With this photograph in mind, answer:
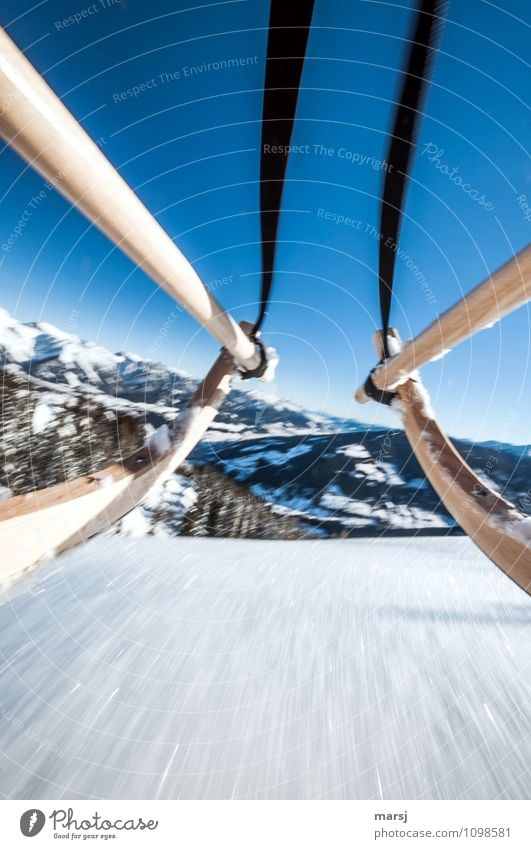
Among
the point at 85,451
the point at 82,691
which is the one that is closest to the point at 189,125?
the point at 85,451

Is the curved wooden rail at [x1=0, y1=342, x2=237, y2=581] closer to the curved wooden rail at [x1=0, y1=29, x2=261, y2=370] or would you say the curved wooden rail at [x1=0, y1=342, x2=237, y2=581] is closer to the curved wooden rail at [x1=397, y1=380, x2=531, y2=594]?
the curved wooden rail at [x1=0, y1=29, x2=261, y2=370]

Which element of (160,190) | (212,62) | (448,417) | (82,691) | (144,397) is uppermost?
(212,62)

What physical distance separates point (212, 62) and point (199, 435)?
61 centimetres

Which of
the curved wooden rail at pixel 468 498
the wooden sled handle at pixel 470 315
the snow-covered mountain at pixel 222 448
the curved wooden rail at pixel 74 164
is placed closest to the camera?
the curved wooden rail at pixel 74 164

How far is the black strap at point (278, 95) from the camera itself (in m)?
0.38

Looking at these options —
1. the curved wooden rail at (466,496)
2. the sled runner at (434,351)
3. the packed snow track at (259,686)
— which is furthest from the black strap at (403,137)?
the packed snow track at (259,686)

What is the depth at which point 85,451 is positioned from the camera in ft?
2.66

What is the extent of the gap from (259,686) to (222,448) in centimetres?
67

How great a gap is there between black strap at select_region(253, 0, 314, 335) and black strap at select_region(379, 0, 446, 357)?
0.14m

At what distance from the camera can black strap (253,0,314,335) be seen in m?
0.38

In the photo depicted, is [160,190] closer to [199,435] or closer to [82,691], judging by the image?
[199,435]

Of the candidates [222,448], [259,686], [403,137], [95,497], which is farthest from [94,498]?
[403,137]

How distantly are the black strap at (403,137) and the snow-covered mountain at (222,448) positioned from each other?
1.28ft

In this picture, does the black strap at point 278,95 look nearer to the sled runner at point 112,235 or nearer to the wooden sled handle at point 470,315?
the sled runner at point 112,235
